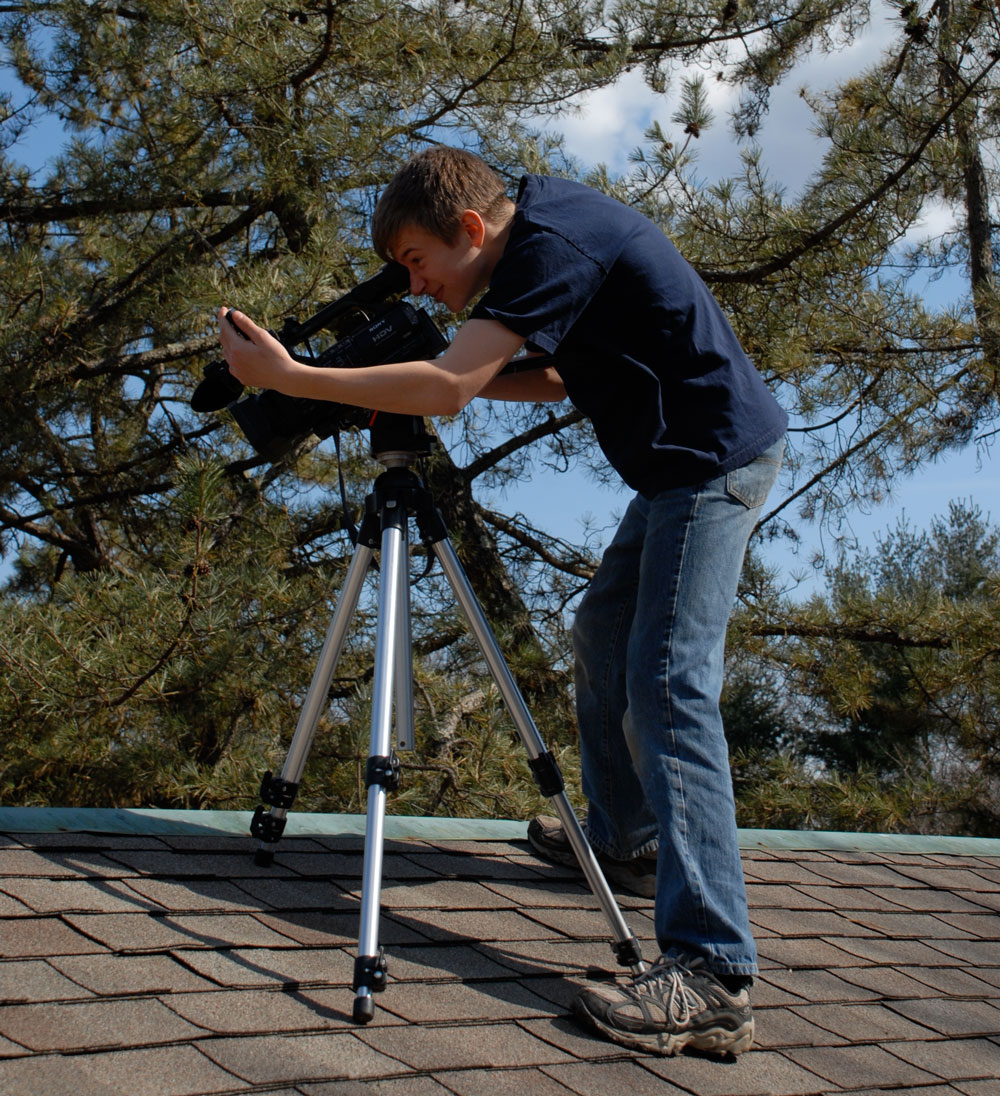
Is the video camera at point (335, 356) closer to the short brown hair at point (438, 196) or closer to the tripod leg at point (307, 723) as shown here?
the short brown hair at point (438, 196)

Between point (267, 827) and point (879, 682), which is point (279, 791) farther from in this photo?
point (879, 682)

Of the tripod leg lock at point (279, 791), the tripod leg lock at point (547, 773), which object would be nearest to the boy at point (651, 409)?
the tripod leg lock at point (547, 773)

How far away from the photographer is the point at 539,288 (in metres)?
1.78

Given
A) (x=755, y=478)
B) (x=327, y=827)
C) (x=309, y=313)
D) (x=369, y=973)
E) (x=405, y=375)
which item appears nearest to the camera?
(x=369, y=973)

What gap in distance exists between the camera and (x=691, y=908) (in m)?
1.84

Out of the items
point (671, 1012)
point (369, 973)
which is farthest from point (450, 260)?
point (671, 1012)

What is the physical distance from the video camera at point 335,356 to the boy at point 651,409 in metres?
0.08

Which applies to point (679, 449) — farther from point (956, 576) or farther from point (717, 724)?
point (956, 576)

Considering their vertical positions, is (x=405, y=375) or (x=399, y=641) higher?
(x=405, y=375)

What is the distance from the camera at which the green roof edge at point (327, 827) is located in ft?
7.07

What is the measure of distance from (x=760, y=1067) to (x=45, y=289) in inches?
162

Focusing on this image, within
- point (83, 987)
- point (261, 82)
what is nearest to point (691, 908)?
point (83, 987)

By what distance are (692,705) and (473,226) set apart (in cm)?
86

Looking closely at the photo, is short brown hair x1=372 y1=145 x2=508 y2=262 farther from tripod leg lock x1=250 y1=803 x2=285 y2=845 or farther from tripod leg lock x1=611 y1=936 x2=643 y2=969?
tripod leg lock x1=611 y1=936 x2=643 y2=969
